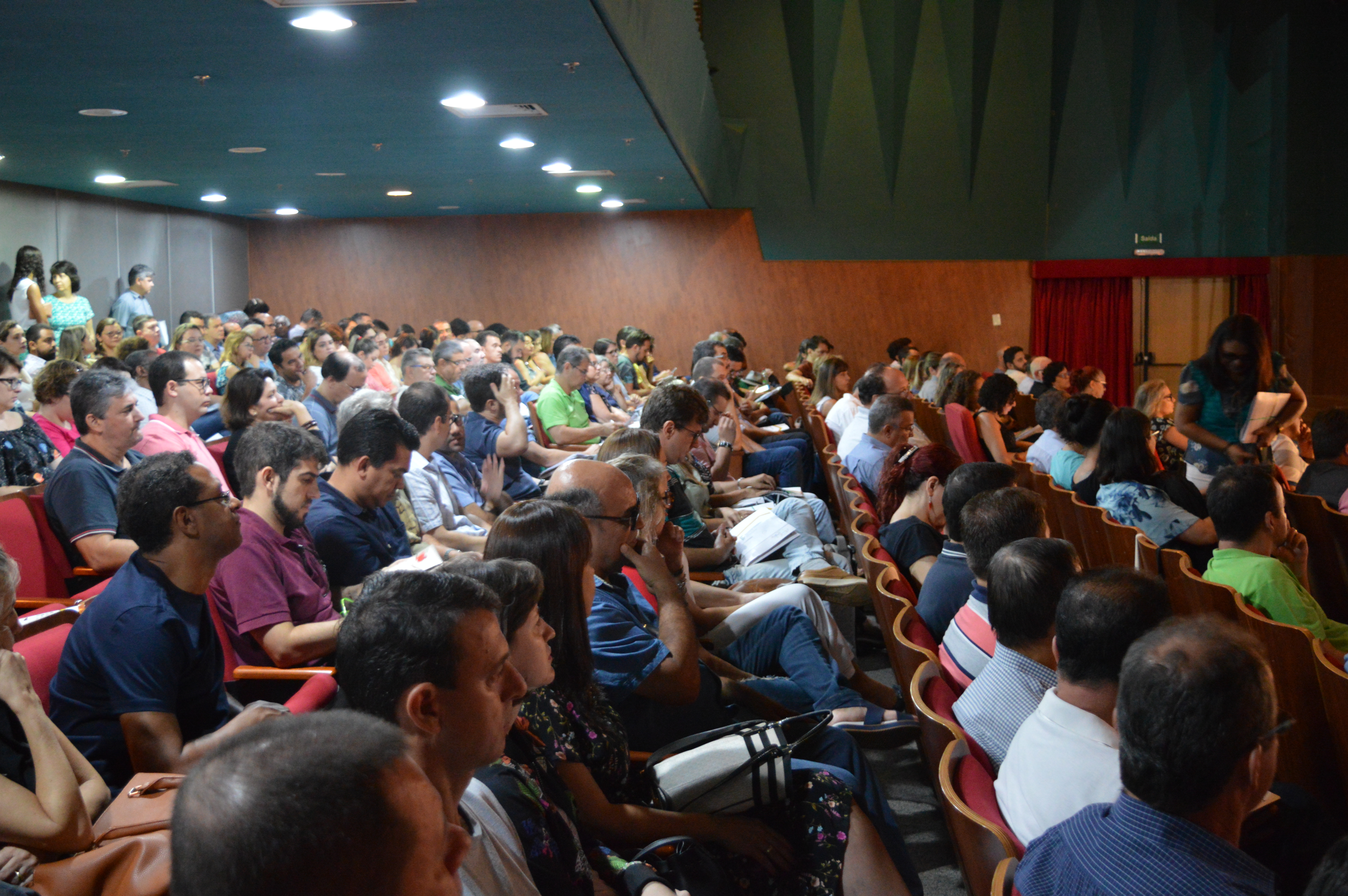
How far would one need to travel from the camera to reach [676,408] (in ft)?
15.1

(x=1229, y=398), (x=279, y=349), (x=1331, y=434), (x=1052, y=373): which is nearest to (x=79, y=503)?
(x=279, y=349)

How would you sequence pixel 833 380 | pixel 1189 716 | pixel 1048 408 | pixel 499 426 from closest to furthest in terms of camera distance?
1. pixel 1189 716
2. pixel 499 426
3. pixel 1048 408
4. pixel 833 380

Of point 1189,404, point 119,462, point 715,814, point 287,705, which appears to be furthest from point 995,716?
point 1189,404

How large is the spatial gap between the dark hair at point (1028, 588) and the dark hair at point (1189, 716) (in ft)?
2.03

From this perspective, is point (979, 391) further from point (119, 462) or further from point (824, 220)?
point (824, 220)

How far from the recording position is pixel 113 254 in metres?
11.5

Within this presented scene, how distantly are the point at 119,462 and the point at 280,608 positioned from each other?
153cm

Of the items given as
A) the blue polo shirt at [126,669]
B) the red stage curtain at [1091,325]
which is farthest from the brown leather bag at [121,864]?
the red stage curtain at [1091,325]

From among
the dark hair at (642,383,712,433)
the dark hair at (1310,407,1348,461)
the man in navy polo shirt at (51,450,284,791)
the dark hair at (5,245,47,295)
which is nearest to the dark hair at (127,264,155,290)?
the dark hair at (5,245,47,295)

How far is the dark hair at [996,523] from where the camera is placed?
2756 millimetres

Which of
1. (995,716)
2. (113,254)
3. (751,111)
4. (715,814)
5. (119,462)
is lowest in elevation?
(715,814)

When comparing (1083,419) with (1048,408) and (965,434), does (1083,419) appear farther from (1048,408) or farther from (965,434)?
(965,434)

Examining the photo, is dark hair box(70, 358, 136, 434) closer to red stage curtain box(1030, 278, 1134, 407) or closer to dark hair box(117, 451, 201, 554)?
dark hair box(117, 451, 201, 554)

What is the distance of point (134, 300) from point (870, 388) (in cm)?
803
